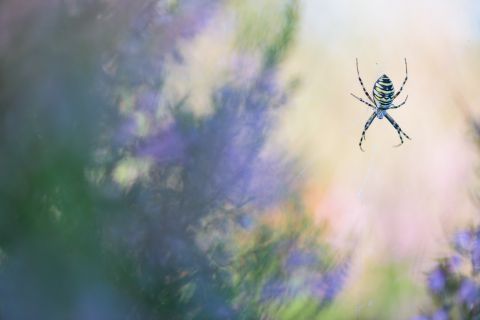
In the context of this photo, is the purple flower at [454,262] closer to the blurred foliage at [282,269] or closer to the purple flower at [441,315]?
the purple flower at [441,315]

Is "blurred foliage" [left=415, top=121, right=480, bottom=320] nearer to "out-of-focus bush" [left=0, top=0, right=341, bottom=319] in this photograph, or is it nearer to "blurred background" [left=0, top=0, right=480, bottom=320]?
"blurred background" [left=0, top=0, right=480, bottom=320]

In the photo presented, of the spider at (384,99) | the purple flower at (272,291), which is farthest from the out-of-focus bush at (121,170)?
the spider at (384,99)

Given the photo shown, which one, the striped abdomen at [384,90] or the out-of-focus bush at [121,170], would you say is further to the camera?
the striped abdomen at [384,90]

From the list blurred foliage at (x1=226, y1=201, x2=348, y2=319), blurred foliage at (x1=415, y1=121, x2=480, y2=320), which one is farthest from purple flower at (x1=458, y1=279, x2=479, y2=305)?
blurred foliage at (x1=226, y1=201, x2=348, y2=319)

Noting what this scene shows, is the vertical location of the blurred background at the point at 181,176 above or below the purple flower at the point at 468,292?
above

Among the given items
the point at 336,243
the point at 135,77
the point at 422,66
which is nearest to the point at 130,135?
the point at 135,77

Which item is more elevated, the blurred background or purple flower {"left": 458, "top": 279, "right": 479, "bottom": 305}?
the blurred background

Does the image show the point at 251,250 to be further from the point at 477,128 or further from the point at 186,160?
the point at 477,128
